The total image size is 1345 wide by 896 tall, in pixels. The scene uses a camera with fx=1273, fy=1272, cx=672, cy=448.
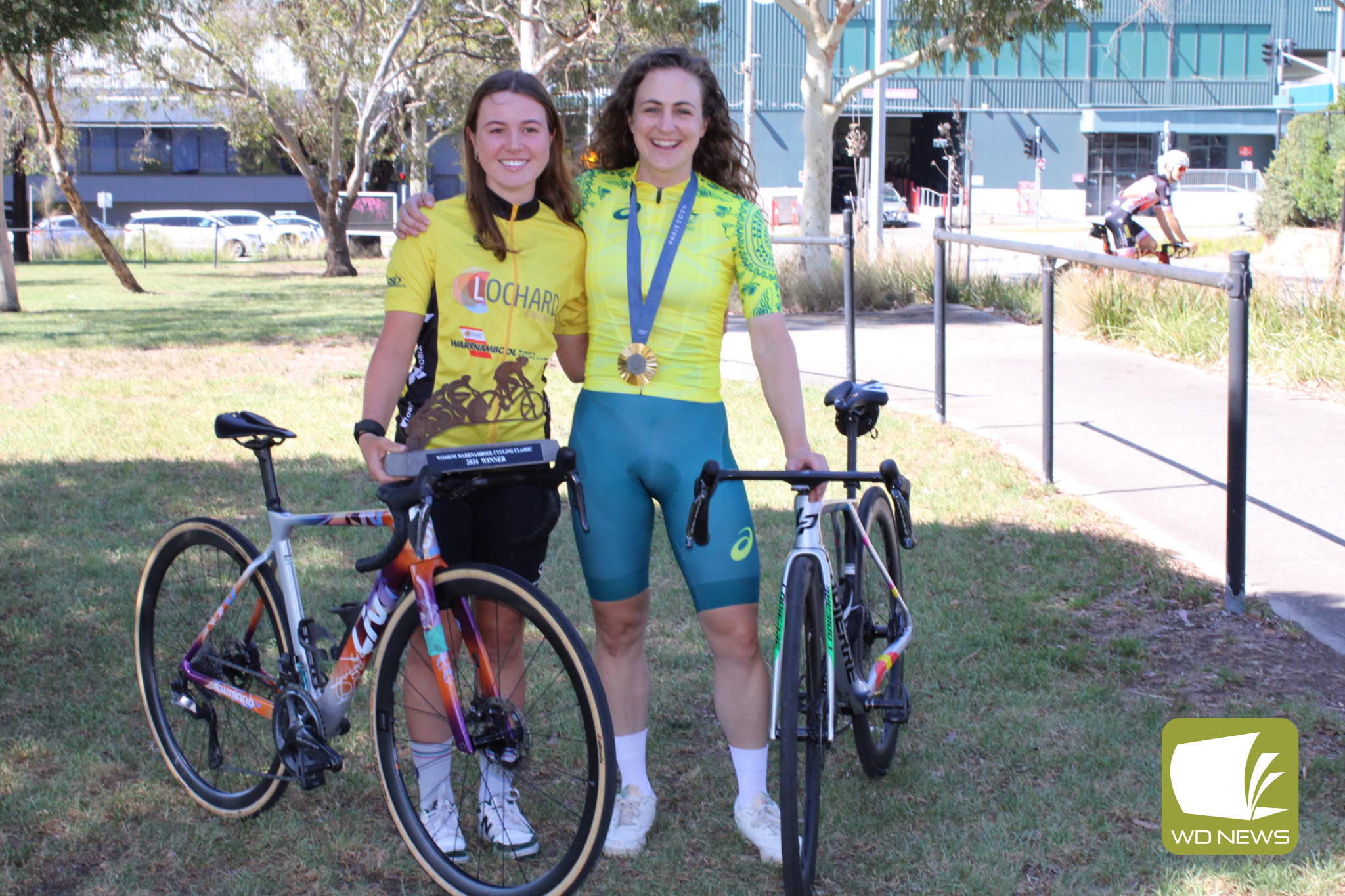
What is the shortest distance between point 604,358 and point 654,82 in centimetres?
72

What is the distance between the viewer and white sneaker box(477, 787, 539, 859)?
335cm

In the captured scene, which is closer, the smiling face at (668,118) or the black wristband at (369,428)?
the black wristband at (369,428)

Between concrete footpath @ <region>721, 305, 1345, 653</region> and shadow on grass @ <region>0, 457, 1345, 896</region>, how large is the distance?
0.61 m

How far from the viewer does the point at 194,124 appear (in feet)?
181

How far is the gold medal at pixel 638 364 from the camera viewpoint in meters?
3.24

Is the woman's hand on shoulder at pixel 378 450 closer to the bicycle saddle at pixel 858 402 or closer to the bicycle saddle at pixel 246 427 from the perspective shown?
the bicycle saddle at pixel 246 427

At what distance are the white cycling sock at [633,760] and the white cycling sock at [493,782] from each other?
0.32 m

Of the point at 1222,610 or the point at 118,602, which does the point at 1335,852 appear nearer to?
the point at 1222,610

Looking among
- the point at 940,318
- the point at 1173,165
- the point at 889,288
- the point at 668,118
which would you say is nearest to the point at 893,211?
the point at 889,288

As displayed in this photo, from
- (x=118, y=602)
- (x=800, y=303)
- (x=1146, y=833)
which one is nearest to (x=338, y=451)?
(x=118, y=602)

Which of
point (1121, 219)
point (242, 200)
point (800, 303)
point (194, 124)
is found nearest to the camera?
point (1121, 219)

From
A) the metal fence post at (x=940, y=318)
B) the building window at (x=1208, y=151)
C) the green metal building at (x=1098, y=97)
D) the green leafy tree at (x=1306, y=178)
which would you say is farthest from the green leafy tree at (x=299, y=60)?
the building window at (x=1208, y=151)

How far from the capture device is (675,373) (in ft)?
10.7

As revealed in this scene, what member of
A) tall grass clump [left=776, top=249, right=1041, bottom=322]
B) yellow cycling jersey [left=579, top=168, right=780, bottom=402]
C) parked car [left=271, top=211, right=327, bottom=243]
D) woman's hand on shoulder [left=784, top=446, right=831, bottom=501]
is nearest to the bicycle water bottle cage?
yellow cycling jersey [left=579, top=168, right=780, bottom=402]
